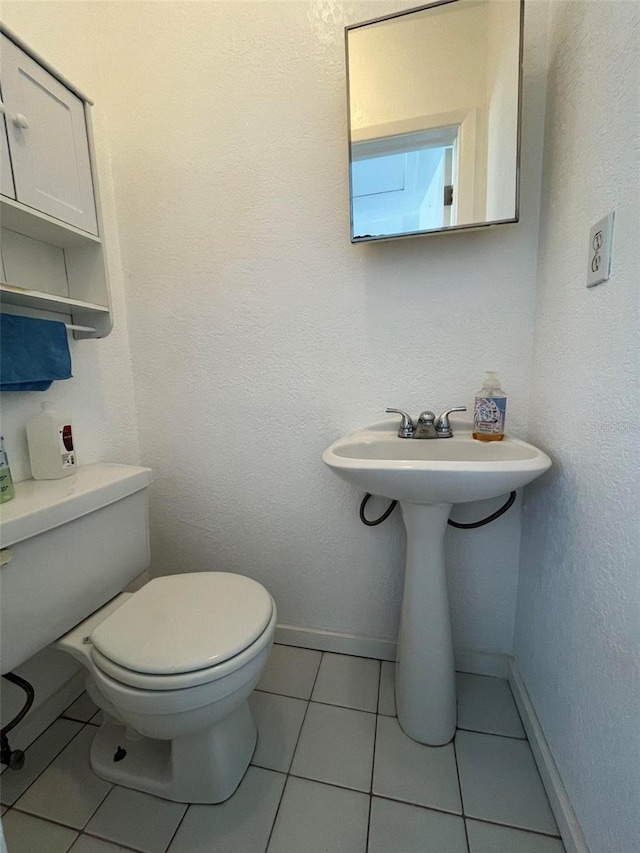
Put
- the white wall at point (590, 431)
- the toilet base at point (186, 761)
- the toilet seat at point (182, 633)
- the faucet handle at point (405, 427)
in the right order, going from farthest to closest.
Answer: the faucet handle at point (405, 427) < the toilet base at point (186, 761) < the toilet seat at point (182, 633) < the white wall at point (590, 431)

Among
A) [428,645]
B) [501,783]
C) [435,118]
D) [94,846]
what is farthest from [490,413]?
[94,846]

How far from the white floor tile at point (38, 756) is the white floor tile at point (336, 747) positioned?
66cm

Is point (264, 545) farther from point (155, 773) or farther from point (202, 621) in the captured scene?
point (155, 773)

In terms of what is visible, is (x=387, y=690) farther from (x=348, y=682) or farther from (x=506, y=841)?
(x=506, y=841)

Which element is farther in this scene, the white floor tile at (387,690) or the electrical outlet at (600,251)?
the white floor tile at (387,690)

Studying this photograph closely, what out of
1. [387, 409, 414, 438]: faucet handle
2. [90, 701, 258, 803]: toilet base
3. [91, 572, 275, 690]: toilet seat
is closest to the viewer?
[91, 572, 275, 690]: toilet seat

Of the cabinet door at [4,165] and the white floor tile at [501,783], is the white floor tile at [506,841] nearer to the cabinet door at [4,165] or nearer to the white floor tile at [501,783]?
the white floor tile at [501,783]

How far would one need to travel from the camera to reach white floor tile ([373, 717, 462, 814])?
0.84 metres

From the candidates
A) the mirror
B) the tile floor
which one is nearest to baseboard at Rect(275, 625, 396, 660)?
the tile floor

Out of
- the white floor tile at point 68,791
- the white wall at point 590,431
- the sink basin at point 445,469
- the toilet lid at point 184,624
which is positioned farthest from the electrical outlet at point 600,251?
the white floor tile at point 68,791

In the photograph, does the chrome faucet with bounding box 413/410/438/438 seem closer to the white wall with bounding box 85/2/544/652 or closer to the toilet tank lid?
the white wall with bounding box 85/2/544/652

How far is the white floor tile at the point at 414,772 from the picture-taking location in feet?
2.76

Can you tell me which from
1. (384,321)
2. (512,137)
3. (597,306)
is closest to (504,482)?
(597,306)

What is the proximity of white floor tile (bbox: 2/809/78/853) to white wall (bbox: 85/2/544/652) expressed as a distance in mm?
708
